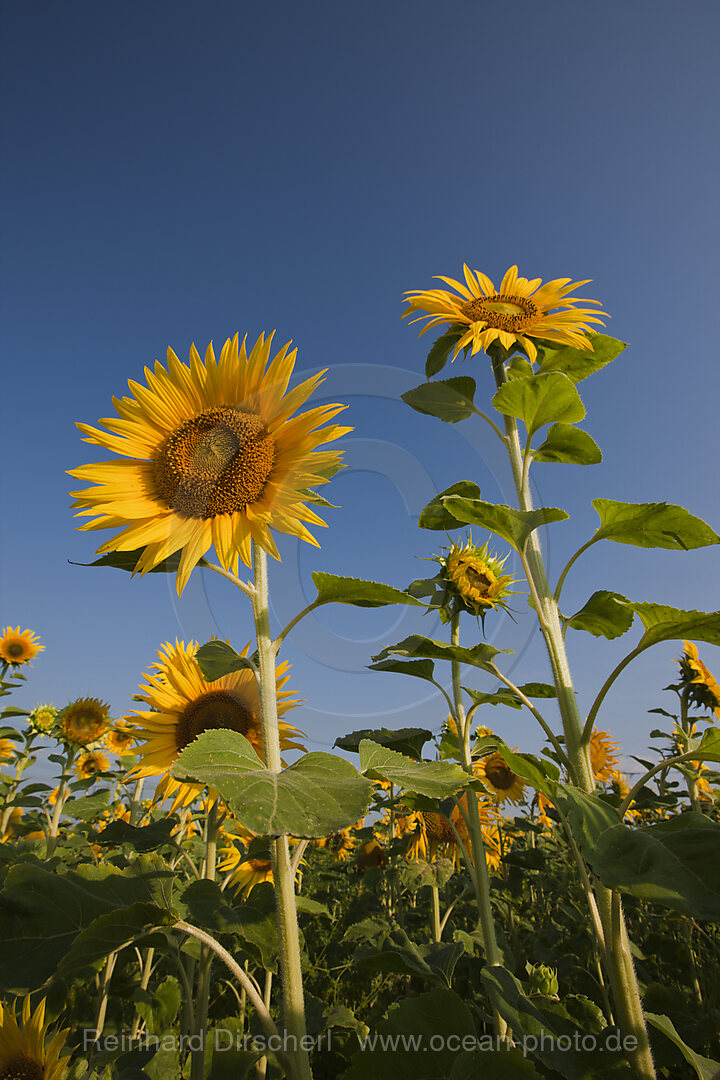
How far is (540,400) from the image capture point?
197cm

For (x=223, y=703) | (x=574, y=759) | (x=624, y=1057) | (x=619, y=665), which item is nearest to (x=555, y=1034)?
(x=624, y=1057)

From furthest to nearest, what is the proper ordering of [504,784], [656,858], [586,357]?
[504,784], [586,357], [656,858]

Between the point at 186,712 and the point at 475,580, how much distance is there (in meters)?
1.49

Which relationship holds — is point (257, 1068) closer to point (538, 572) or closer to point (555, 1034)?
point (555, 1034)

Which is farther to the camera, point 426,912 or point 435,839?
point 426,912

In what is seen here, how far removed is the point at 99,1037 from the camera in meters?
2.73

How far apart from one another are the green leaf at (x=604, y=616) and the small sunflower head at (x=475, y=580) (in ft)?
2.25

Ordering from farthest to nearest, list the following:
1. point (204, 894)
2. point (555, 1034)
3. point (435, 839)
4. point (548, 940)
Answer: point (435, 839)
point (548, 940)
point (204, 894)
point (555, 1034)

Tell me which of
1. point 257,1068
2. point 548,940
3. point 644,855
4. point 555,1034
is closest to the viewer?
point 644,855

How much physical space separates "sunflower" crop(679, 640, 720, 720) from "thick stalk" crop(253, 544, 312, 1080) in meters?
5.15

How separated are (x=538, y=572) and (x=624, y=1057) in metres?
1.31

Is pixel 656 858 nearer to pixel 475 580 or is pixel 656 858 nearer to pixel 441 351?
pixel 475 580

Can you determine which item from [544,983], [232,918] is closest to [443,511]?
[232,918]

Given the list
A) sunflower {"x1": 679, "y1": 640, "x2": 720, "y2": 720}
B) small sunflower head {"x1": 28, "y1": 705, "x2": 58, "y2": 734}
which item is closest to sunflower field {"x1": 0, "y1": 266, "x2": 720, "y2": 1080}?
sunflower {"x1": 679, "y1": 640, "x2": 720, "y2": 720}
